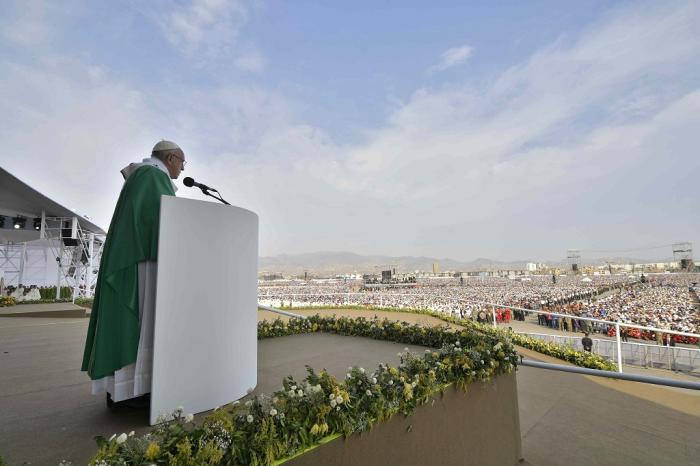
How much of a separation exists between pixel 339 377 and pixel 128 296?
6.27 ft

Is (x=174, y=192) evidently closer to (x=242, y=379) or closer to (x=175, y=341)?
(x=175, y=341)

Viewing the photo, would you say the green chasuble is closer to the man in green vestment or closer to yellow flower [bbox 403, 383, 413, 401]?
the man in green vestment

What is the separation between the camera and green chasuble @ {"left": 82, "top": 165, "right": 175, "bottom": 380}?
2.14m

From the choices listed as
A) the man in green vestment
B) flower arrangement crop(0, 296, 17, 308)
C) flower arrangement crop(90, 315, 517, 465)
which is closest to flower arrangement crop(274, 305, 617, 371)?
flower arrangement crop(90, 315, 517, 465)

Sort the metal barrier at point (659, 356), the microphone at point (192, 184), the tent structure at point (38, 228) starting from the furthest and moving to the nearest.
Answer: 1. the tent structure at point (38, 228)
2. the metal barrier at point (659, 356)
3. the microphone at point (192, 184)

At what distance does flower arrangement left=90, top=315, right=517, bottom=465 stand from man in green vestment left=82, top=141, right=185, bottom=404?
47cm

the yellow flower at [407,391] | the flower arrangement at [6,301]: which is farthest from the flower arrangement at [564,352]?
the flower arrangement at [6,301]

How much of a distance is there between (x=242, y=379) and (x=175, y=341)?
67 centimetres

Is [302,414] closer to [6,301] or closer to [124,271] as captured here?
[124,271]

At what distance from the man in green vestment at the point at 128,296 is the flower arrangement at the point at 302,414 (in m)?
0.47

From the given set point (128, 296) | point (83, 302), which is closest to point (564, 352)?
point (128, 296)

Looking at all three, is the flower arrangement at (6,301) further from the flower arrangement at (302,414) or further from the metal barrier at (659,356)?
the metal barrier at (659,356)

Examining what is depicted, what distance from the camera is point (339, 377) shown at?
313 centimetres

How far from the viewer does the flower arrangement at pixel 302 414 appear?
1431mm
